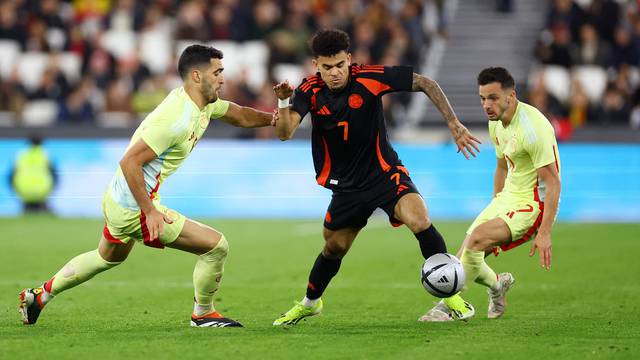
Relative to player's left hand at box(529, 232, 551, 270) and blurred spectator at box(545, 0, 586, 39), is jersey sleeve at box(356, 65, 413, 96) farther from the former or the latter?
blurred spectator at box(545, 0, 586, 39)

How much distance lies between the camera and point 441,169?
66.2ft

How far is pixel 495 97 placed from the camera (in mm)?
9336

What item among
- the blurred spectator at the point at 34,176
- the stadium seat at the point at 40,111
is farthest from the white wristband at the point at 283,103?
the stadium seat at the point at 40,111

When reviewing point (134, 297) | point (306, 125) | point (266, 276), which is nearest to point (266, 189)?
point (306, 125)

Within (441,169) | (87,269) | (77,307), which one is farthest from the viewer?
(441,169)

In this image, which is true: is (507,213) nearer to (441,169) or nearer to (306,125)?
(441,169)

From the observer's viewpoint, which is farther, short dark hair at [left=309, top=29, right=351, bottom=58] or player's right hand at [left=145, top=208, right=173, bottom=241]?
short dark hair at [left=309, top=29, right=351, bottom=58]

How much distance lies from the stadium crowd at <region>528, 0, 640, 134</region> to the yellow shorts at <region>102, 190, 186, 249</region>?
14.3 metres

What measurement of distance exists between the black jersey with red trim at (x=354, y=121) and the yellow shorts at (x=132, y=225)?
130 cm

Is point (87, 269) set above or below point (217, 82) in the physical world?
below

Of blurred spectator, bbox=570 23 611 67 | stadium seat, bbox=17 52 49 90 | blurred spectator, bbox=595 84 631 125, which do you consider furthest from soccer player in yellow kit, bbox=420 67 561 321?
stadium seat, bbox=17 52 49 90

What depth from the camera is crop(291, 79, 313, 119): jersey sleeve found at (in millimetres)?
9086

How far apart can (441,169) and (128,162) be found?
12.3 metres

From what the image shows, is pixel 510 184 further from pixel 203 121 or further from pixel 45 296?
pixel 45 296
